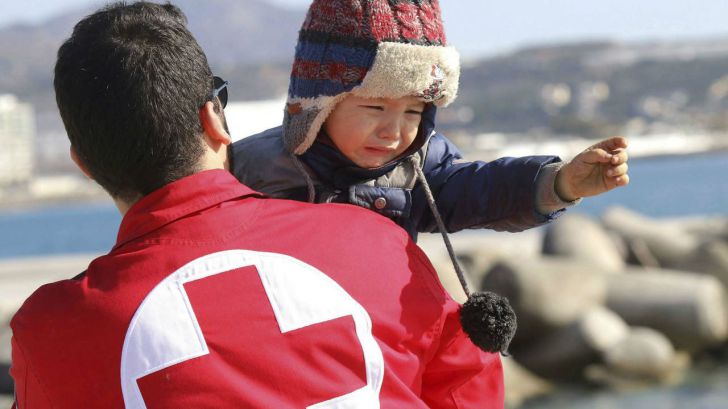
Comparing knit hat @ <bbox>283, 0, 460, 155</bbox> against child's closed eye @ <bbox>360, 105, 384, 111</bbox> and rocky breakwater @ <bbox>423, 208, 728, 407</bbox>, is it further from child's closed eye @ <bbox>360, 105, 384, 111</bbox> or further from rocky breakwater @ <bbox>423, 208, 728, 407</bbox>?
rocky breakwater @ <bbox>423, 208, 728, 407</bbox>

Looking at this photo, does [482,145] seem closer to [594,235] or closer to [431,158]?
[594,235]

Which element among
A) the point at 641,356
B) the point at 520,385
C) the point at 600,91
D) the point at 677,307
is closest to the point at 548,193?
the point at 520,385

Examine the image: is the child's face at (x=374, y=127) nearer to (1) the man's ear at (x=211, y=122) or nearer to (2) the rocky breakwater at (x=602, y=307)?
(1) the man's ear at (x=211, y=122)

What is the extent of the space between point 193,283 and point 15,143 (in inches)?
Answer: 3896

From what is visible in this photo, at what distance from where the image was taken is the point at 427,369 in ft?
5.94

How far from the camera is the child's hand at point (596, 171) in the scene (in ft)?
6.22

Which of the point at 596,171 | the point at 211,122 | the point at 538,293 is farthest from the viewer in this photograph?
the point at 538,293

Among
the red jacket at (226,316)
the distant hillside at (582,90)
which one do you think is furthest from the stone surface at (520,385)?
the distant hillside at (582,90)

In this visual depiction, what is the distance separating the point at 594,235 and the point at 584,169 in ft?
31.4

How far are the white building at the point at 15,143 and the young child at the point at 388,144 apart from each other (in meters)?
92.8

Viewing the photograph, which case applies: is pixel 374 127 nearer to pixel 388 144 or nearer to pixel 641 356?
pixel 388 144

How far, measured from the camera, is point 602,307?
9820 millimetres

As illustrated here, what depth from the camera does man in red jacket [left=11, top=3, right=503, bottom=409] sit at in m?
1.60

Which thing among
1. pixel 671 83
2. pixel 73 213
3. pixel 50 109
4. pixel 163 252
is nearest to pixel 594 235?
pixel 163 252
